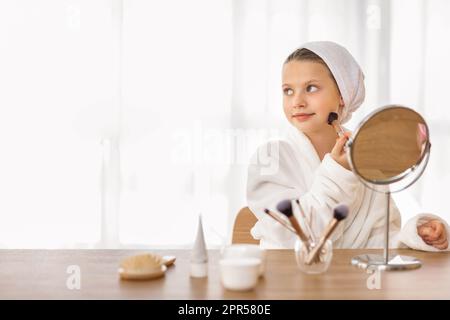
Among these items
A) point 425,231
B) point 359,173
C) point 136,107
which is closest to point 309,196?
point 359,173

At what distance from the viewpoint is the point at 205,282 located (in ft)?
3.77

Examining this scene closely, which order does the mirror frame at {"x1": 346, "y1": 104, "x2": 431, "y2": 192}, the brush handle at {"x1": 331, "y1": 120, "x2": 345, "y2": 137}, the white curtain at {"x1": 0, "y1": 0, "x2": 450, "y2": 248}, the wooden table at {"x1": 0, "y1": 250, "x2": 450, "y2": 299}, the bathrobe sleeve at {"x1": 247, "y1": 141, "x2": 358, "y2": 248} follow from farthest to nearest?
the white curtain at {"x1": 0, "y1": 0, "x2": 450, "y2": 248}, the brush handle at {"x1": 331, "y1": 120, "x2": 345, "y2": 137}, the bathrobe sleeve at {"x1": 247, "y1": 141, "x2": 358, "y2": 248}, the mirror frame at {"x1": 346, "y1": 104, "x2": 431, "y2": 192}, the wooden table at {"x1": 0, "y1": 250, "x2": 450, "y2": 299}

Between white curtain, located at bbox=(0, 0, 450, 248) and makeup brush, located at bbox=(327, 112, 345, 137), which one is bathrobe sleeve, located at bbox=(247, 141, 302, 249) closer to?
makeup brush, located at bbox=(327, 112, 345, 137)

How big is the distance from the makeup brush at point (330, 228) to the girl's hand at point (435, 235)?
18.9 inches

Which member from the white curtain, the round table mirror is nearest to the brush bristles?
the round table mirror

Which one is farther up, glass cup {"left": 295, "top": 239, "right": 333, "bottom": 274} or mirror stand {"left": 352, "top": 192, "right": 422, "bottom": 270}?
glass cup {"left": 295, "top": 239, "right": 333, "bottom": 274}

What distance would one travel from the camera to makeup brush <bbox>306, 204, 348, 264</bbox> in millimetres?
1143

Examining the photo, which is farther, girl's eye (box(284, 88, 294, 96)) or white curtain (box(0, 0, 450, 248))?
white curtain (box(0, 0, 450, 248))

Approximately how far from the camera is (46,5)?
3.25 meters

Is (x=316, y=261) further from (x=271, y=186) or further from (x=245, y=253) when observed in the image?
(x=271, y=186)

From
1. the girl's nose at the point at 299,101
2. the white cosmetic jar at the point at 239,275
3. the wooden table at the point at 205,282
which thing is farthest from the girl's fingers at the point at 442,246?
the white cosmetic jar at the point at 239,275
